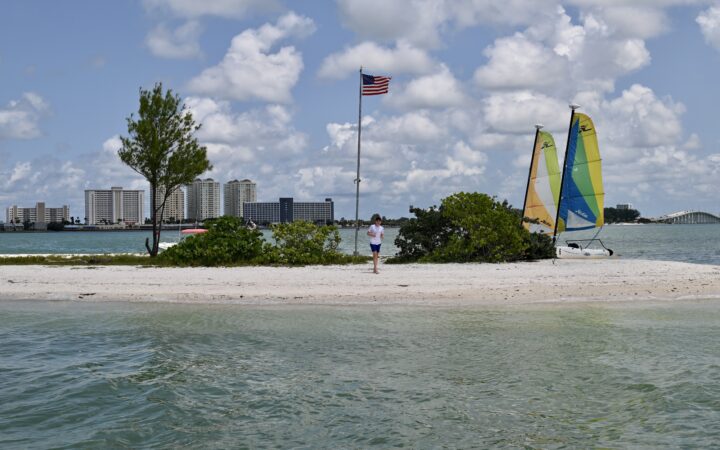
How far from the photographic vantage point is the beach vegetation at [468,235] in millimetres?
A: 27594

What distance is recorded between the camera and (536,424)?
767 cm

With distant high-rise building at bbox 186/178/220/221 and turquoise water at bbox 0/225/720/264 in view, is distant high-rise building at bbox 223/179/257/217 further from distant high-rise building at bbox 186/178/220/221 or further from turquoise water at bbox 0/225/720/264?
turquoise water at bbox 0/225/720/264

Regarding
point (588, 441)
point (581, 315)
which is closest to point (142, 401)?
point (588, 441)

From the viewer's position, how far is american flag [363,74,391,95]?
29953 mm

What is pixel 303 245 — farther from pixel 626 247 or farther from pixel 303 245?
pixel 626 247

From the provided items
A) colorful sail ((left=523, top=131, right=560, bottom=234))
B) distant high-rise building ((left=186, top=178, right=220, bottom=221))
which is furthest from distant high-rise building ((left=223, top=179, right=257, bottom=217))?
colorful sail ((left=523, top=131, right=560, bottom=234))

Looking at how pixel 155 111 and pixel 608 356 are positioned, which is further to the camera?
pixel 155 111

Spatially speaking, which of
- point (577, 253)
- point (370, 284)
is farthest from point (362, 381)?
point (577, 253)

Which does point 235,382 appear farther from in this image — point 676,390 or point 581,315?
point 581,315

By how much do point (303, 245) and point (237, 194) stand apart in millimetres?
135894

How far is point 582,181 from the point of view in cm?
3675

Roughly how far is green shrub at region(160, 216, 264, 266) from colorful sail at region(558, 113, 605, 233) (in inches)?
716

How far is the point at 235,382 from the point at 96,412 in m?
1.93

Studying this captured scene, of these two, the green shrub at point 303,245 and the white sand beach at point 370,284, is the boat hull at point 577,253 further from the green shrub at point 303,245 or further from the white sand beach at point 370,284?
the green shrub at point 303,245
